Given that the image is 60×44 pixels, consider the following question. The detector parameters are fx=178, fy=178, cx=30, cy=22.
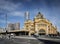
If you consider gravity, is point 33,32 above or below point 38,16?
below

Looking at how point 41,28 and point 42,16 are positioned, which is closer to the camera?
point 41,28

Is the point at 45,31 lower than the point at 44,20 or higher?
lower

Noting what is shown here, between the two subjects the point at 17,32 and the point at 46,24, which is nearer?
the point at 46,24

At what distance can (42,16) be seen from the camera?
188 meters

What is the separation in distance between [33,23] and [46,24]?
16.4 m

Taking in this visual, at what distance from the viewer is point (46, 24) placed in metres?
166

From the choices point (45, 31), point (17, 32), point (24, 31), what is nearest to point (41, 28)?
point (45, 31)

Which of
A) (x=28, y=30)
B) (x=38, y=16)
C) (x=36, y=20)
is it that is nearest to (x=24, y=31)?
(x=28, y=30)

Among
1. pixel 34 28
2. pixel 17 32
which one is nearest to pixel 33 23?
pixel 34 28

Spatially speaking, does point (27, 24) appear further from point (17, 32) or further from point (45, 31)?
point (45, 31)

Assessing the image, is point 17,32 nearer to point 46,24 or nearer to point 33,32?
point 33,32

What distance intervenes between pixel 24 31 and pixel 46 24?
21830 millimetres

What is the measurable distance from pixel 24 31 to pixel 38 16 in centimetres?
2823

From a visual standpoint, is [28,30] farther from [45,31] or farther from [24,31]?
[45,31]
